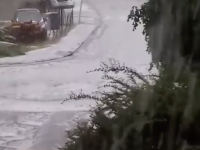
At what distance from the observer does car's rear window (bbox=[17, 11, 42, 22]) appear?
24.4 m

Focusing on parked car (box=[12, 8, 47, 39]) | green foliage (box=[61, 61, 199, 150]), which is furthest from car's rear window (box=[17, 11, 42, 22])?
green foliage (box=[61, 61, 199, 150])

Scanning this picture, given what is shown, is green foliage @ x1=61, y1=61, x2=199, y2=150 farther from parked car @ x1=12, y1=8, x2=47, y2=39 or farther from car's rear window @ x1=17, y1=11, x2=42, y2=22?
car's rear window @ x1=17, y1=11, x2=42, y2=22

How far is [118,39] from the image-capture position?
24125 mm

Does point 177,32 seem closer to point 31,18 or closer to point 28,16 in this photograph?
point 31,18

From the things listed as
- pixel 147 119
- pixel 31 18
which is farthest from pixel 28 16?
pixel 147 119

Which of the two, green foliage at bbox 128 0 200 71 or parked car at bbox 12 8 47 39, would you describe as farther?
parked car at bbox 12 8 47 39

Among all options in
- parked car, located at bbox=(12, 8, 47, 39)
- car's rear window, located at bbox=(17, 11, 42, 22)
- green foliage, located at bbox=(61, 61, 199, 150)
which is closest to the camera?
green foliage, located at bbox=(61, 61, 199, 150)

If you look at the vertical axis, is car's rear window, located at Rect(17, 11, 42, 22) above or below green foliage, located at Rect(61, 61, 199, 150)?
Result: below

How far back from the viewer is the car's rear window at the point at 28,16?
Answer: 24375 millimetres

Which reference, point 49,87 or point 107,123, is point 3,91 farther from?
point 107,123

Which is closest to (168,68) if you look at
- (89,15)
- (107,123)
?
(107,123)

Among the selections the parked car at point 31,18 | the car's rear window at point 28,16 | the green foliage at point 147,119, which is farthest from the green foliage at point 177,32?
the car's rear window at point 28,16

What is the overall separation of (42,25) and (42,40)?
2.16ft

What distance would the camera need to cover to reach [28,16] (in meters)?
24.7
